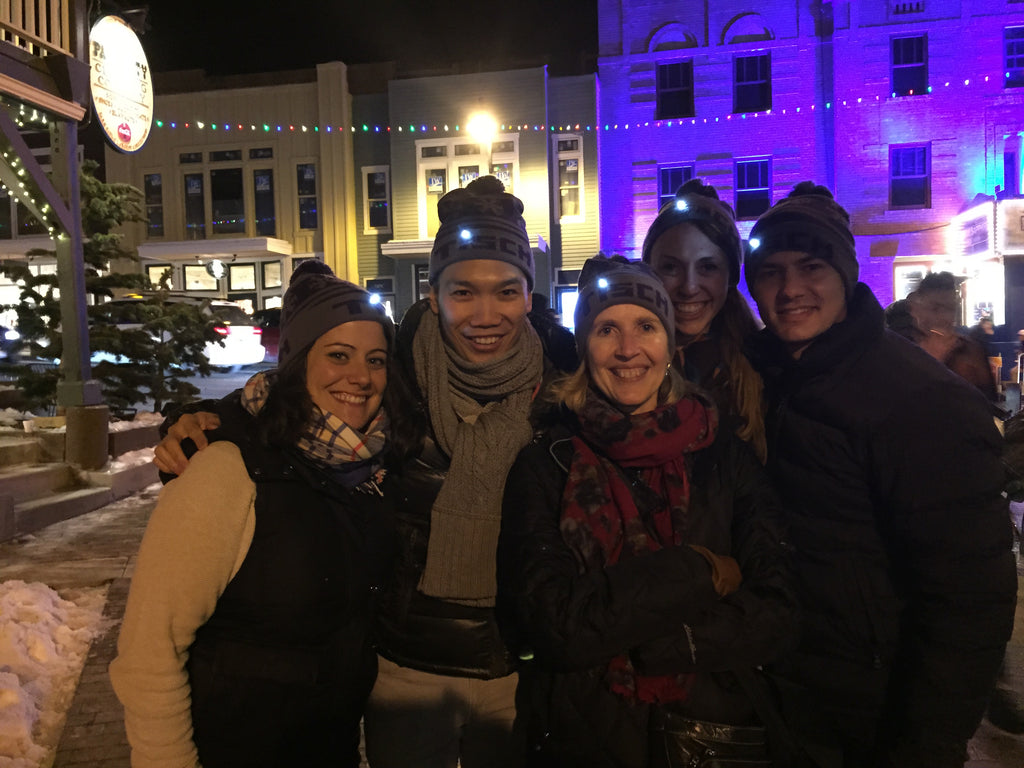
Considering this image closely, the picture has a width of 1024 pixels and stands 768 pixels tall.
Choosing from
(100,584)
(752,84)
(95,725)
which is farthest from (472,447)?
(752,84)

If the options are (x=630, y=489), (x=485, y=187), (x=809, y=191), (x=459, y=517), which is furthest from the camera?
(x=485, y=187)

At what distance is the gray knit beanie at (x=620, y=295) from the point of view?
214 cm

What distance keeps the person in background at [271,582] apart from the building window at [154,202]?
21.7 meters

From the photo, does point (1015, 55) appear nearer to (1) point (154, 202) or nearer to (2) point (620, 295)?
(2) point (620, 295)

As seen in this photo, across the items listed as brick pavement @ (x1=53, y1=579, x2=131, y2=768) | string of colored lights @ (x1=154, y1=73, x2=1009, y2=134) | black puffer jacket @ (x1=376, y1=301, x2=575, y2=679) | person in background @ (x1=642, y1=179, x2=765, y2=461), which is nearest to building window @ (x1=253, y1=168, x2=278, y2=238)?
string of colored lights @ (x1=154, y1=73, x2=1009, y2=134)

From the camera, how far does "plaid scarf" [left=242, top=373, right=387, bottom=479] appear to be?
197 cm

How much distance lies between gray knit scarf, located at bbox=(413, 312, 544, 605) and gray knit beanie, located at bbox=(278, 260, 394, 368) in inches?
10.0

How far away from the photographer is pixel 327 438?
1.98 metres

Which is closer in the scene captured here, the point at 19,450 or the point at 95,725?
the point at 95,725

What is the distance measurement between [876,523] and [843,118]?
59.2 ft

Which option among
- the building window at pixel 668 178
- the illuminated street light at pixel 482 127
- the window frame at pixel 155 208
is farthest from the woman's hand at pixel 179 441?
the window frame at pixel 155 208

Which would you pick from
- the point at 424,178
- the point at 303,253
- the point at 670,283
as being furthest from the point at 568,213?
the point at 670,283

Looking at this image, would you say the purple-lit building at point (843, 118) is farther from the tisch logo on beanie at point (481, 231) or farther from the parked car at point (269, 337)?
the tisch logo on beanie at point (481, 231)

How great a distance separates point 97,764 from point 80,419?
5325 mm
